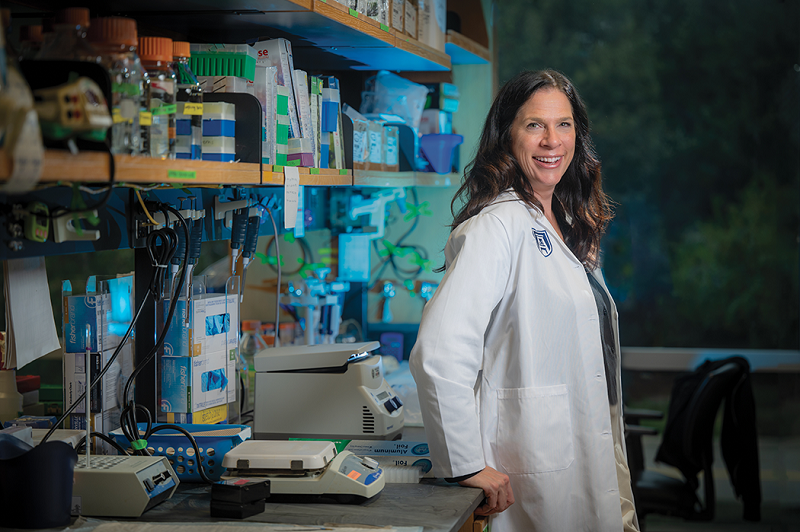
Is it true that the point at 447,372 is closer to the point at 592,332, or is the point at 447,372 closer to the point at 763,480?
the point at 592,332

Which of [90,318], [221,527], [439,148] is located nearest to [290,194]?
[90,318]

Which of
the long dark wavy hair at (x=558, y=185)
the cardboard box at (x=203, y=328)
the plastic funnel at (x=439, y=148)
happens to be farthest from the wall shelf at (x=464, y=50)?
the cardboard box at (x=203, y=328)

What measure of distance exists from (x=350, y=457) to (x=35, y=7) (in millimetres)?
1124

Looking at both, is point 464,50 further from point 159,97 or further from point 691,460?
point 159,97

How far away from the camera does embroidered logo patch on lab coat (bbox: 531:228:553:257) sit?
1.78 meters

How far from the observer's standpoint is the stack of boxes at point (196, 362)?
1895mm

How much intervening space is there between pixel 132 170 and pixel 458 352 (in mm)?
753

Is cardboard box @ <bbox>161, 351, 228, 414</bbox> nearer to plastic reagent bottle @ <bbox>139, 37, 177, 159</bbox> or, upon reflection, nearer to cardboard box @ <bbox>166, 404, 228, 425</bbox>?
cardboard box @ <bbox>166, 404, 228, 425</bbox>

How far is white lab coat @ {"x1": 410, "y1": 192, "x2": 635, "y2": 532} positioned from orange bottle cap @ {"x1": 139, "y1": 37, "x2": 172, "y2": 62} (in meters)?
0.71

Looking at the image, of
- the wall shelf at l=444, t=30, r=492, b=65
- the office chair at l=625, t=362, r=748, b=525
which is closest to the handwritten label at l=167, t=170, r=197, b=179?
the wall shelf at l=444, t=30, r=492, b=65

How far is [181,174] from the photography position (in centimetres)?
127

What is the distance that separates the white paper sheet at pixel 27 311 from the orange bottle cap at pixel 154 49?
1.68ft

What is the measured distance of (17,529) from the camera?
54.2 inches

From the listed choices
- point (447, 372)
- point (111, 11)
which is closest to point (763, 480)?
point (447, 372)
